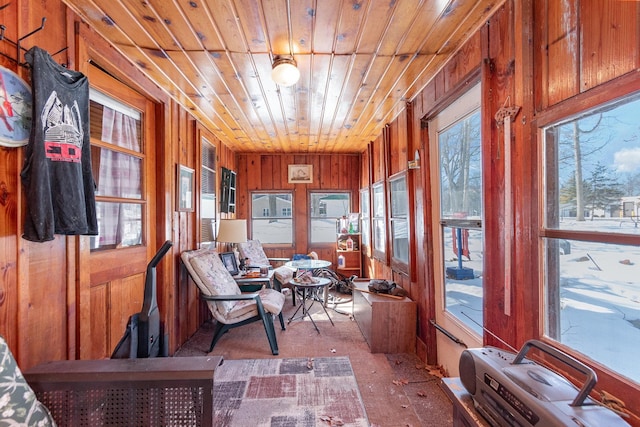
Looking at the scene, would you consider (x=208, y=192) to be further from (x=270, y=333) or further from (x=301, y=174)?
(x=270, y=333)

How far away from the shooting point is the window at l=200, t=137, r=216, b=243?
12.3 feet

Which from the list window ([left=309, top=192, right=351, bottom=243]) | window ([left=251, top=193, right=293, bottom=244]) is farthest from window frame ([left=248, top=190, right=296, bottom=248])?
window ([left=309, top=192, right=351, bottom=243])

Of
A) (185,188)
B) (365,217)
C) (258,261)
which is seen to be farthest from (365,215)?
(185,188)

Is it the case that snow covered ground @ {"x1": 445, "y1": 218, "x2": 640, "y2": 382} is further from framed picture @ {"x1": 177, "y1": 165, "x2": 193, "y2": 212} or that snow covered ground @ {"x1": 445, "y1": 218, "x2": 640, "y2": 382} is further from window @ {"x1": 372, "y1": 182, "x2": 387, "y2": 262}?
framed picture @ {"x1": 177, "y1": 165, "x2": 193, "y2": 212}

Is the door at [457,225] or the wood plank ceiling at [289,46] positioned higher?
the wood plank ceiling at [289,46]

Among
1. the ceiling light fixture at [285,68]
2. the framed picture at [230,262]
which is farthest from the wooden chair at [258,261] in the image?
the ceiling light fixture at [285,68]

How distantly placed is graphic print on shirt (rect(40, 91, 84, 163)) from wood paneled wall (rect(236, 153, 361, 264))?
3.90 metres

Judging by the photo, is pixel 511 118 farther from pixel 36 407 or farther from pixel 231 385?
pixel 231 385

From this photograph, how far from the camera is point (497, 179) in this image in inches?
65.0

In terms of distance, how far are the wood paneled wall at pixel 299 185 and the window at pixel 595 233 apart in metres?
4.24

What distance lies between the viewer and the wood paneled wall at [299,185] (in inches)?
214

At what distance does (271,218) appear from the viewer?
18.2 feet

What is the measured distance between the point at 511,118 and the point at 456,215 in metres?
0.95

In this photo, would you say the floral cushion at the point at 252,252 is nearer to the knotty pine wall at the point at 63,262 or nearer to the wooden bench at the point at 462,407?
the knotty pine wall at the point at 63,262
